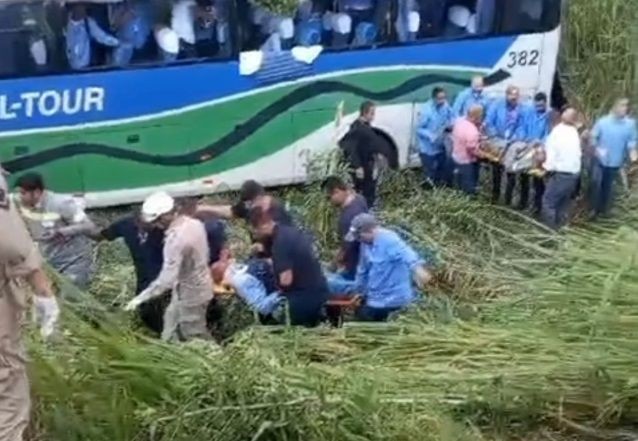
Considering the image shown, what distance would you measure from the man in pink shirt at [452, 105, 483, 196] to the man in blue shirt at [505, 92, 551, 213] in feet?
1.12

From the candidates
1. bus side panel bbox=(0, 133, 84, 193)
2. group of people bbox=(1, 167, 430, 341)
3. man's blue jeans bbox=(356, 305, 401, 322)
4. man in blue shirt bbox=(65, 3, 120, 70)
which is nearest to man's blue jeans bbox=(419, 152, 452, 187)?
man in blue shirt bbox=(65, 3, 120, 70)

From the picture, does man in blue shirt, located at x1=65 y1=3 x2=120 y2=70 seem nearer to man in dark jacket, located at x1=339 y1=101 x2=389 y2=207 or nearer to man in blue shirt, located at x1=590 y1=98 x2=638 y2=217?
man in dark jacket, located at x1=339 y1=101 x2=389 y2=207

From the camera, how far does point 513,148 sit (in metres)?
14.1

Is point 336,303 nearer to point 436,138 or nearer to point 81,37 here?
point 81,37

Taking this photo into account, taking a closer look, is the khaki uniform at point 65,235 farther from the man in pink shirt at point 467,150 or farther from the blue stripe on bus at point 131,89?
the man in pink shirt at point 467,150

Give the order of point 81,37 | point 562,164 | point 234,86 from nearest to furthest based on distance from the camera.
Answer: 1. point 562,164
2. point 81,37
3. point 234,86

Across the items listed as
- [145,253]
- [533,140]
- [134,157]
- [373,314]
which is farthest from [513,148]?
[145,253]

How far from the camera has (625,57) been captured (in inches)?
675

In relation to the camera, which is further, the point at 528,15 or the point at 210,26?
the point at 528,15

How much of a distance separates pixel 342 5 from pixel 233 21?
3.92ft

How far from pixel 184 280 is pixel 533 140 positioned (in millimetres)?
5847

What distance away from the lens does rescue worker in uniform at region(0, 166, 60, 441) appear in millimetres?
5793

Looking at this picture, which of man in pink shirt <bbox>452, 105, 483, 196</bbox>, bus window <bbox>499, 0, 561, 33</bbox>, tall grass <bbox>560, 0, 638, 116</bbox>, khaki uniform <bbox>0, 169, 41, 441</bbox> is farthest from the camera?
tall grass <bbox>560, 0, 638, 116</bbox>

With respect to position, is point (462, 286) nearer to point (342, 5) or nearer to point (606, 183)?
point (606, 183)
